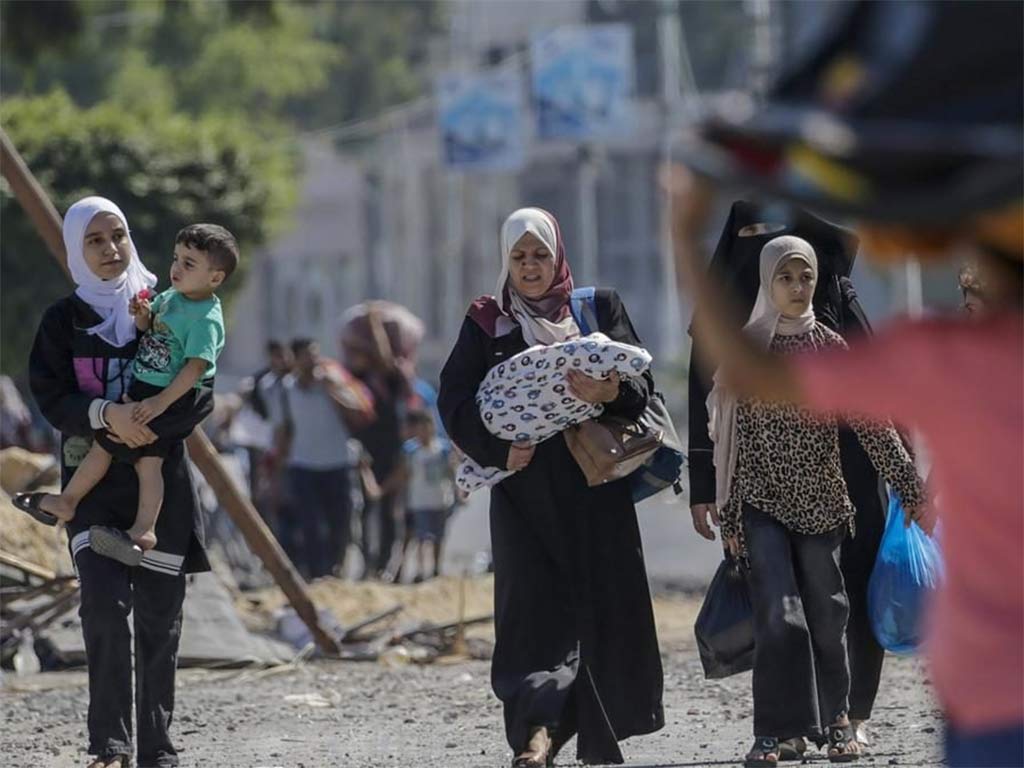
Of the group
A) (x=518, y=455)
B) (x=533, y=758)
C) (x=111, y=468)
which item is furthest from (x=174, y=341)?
(x=533, y=758)

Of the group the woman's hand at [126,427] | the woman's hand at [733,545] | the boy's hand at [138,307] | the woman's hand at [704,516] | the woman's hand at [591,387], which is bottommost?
the woman's hand at [733,545]

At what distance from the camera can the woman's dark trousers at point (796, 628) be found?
7.18 meters

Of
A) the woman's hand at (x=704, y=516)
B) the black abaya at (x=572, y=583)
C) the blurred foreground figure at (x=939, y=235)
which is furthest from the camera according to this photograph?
the woman's hand at (x=704, y=516)

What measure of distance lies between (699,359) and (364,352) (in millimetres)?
9012

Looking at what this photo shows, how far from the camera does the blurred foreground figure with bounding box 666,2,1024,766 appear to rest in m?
3.45

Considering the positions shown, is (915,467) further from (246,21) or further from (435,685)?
(246,21)

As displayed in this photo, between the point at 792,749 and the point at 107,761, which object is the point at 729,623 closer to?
the point at 792,749

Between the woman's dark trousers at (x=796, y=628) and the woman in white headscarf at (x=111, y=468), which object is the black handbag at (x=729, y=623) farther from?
the woman in white headscarf at (x=111, y=468)

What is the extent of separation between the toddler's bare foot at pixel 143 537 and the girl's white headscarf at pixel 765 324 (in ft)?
5.83

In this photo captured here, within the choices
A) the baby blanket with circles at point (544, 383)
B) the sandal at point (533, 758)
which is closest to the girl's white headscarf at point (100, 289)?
the baby blanket with circles at point (544, 383)

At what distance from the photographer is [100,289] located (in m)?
7.21

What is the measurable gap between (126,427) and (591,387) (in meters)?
1.41

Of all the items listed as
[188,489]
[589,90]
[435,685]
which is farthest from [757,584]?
[589,90]

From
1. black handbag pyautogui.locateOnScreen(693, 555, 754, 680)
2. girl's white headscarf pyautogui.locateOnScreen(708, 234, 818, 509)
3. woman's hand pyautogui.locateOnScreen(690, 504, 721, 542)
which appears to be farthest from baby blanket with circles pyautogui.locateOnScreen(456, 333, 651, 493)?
black handbag pyautogui.locateOnScreen(693, 555, 754, 680)
